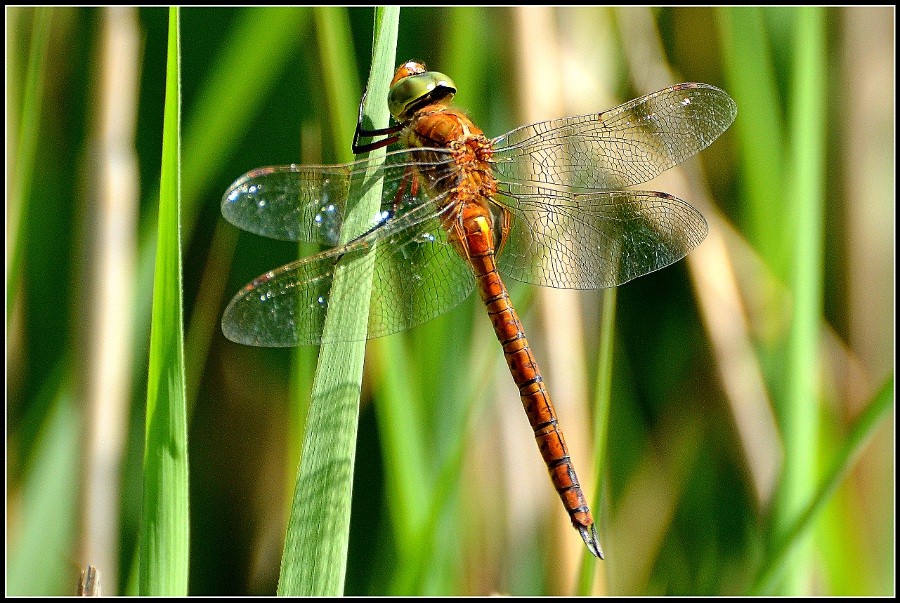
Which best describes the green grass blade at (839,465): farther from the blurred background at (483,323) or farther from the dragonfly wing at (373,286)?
the dragonfly wing at (373,286)

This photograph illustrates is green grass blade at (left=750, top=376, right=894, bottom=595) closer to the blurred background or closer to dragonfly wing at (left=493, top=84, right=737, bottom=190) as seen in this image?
the blurred background

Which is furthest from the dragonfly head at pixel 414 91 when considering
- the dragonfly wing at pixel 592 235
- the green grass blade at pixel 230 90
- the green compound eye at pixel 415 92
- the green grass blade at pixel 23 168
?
the green grass blade at pixel 23 168

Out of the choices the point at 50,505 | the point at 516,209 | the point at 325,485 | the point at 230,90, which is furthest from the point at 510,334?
the point at 50,505

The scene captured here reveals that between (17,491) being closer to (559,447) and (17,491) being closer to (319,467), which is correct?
(319,467)

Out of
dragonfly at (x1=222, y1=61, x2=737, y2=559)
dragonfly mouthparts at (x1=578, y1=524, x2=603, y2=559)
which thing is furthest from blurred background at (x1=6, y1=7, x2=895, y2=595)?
dragonfly mouthparts at (x1=578, y1=524, x2=603, y2=559)

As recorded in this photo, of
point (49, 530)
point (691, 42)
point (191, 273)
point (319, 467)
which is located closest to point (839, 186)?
point (691, 42)

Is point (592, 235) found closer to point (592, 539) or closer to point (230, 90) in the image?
point (592, 539)
